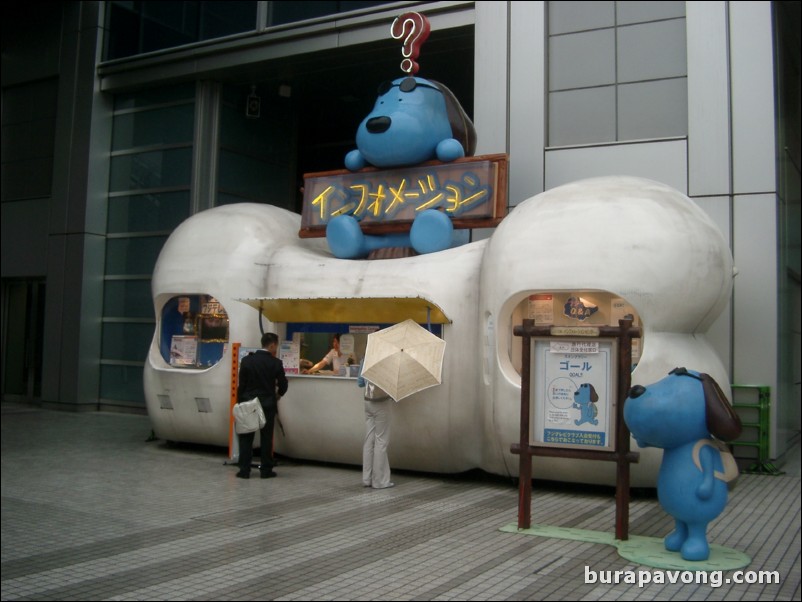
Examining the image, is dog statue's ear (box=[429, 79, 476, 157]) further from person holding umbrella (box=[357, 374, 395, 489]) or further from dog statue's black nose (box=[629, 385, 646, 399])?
dog statue's black nose (box=[629, 385, 646, 399])

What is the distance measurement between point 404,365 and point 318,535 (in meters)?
2.48

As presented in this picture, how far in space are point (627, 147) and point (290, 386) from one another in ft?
20.5

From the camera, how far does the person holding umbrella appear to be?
9312 mm

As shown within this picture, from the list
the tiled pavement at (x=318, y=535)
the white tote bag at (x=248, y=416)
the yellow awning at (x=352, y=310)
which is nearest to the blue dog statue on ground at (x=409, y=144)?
the yellow awning at (x=352, y=310)

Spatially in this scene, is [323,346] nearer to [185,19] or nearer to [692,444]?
[692,444]

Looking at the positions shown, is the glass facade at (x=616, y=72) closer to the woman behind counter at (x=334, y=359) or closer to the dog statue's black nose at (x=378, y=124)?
the dog statue's black nose at (x=378, y=124)

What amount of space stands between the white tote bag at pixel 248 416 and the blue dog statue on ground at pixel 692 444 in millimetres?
5118

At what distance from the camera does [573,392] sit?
721 centimetres

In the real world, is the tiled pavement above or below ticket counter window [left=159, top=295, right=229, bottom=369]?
below

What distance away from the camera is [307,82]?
17.8 m

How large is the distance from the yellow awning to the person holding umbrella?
115 cm

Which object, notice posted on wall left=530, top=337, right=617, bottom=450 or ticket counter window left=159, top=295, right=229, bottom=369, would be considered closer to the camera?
notice posted on wall left=530, top=337, right=617, bottom=450

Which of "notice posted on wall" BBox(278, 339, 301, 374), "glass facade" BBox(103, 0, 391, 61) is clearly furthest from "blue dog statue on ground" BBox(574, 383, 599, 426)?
"glass facade" BBox(103, 0, 391, 61)

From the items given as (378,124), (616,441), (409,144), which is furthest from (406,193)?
(616,441)
